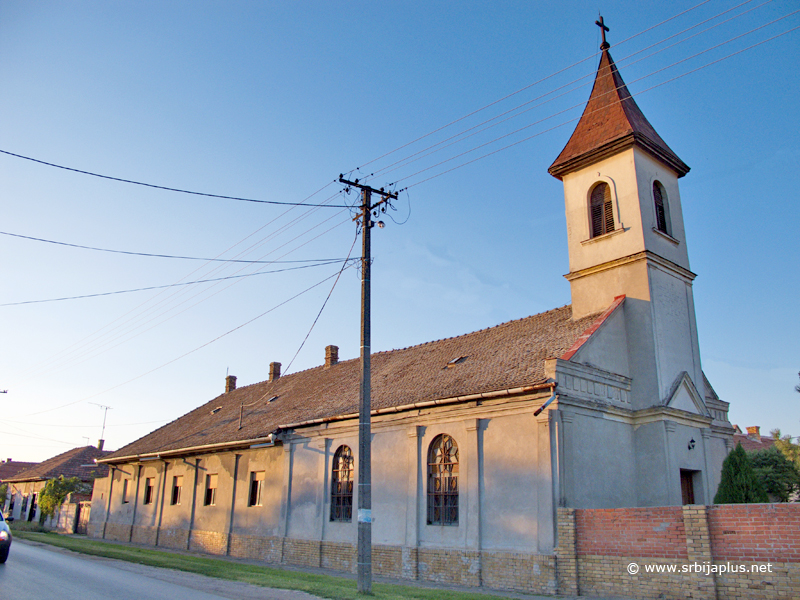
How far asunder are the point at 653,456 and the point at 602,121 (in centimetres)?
1072

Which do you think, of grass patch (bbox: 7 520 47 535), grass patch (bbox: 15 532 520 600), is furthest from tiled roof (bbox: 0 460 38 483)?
grass patch (bbox: 15 532 520 600)

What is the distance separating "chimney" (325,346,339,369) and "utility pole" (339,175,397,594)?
1683 cm

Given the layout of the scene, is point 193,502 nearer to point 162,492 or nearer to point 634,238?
point 162,492

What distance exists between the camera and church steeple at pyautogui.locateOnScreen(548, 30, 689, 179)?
19281 mm

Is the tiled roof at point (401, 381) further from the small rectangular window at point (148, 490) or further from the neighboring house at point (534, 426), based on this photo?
the small rectangular window at point (148, 490)

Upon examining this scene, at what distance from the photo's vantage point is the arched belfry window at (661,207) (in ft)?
63.6

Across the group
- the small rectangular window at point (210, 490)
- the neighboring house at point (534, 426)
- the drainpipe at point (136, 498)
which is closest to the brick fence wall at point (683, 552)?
the neighboring house at point (534, 426)

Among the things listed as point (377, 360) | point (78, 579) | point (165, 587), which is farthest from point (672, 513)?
point (377, 360)

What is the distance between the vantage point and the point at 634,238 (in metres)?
18.2

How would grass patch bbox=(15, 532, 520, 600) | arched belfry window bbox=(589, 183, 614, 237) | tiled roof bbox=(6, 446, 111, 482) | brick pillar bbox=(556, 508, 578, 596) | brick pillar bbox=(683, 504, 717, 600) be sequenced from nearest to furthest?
brick pillar bbox=(683, 504, 717, 600)
grass patch bbox=(15, 532, 520, 600)
brick pillar bbox=(556, 508, 578, 596)
arched belfry window bbox=(589, 183, 614, 237)
tiled roof bbox=(6, 446, 111, 482)

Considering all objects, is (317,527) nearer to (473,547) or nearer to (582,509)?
(473,547)

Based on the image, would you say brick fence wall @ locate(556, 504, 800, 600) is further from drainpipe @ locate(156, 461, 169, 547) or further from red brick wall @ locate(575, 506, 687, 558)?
drainpipe @ locate(156, 461, 169, 547)

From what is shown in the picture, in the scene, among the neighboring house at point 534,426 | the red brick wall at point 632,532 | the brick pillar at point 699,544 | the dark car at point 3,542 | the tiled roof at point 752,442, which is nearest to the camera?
the brick pillar at point 699,544

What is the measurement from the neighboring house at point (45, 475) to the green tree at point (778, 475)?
4143cm
